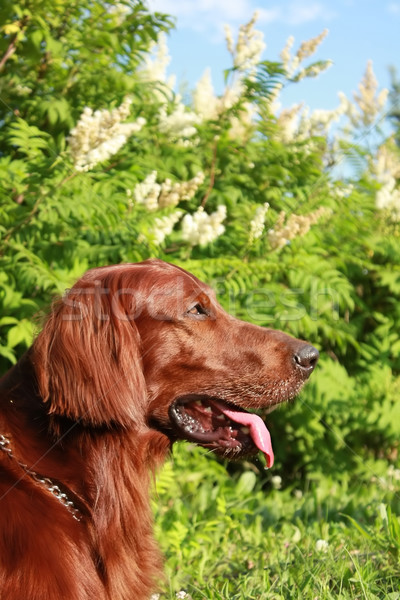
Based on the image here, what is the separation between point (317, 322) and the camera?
4969mm

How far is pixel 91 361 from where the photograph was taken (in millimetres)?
2410

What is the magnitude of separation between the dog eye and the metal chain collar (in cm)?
87

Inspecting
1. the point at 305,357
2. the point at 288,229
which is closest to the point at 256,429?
the point at 305,357

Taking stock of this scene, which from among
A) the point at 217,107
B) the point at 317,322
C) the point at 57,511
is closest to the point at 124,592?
the point at 57,511

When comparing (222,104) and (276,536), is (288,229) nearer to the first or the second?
(222,104)

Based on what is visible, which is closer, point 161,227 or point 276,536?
point 276,536

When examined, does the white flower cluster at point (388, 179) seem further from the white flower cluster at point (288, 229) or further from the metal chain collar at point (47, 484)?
the metal chain collar at point (47, 484)

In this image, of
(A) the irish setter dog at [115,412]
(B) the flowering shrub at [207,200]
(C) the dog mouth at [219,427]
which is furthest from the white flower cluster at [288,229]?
(C) the dog mouth at [219,427]

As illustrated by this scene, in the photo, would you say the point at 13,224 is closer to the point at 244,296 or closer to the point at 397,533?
the point at 244,296

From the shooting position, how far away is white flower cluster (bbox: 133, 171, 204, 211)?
13.6 feet

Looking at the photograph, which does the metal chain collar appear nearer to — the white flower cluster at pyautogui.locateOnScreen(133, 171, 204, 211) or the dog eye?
the dog eye

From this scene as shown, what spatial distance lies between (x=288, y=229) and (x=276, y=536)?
6.25ft

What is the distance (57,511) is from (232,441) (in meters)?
0.81

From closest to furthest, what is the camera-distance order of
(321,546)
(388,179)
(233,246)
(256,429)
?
(256,429) < (321,546) < (233,246) < (388,179)
